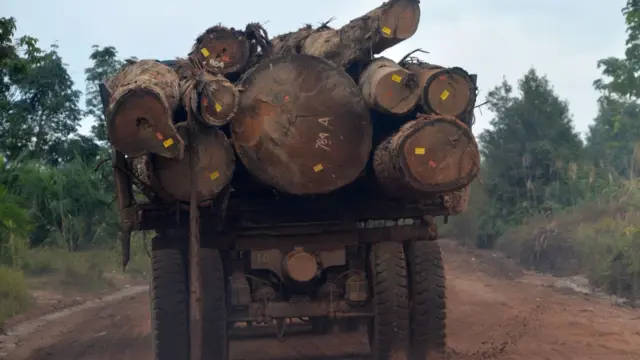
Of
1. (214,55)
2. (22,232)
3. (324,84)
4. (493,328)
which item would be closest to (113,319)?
(22,232)

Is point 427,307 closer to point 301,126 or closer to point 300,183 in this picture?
point 300,183

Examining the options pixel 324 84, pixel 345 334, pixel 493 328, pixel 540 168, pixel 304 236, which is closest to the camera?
pixel 324 84

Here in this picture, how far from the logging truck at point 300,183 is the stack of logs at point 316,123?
11mm

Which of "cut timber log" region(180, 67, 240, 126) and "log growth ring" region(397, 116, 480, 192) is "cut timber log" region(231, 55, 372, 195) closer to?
"cut timber log" region(180, 67, 240, 126)

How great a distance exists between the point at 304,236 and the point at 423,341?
4.52 feet

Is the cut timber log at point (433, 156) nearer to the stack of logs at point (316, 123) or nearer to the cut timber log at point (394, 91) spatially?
the stack of logs at point (316, 123)

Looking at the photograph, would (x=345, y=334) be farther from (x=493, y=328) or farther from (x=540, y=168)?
(x=540, y=168)

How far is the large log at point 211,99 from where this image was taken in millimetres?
5785

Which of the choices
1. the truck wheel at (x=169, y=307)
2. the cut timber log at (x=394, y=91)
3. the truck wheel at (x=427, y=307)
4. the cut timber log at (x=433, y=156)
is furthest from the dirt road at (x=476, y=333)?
the cut timber log at (x=394, y=91)

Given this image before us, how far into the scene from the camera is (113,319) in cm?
1261

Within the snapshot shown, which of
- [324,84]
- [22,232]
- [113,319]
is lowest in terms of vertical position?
[113,319]

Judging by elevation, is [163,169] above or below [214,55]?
below

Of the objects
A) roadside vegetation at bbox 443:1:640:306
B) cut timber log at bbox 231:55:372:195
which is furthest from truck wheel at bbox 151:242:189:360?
roadside vegetation at bbox 443:1:640:306

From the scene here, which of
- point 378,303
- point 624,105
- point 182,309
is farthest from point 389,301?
point 624,105
